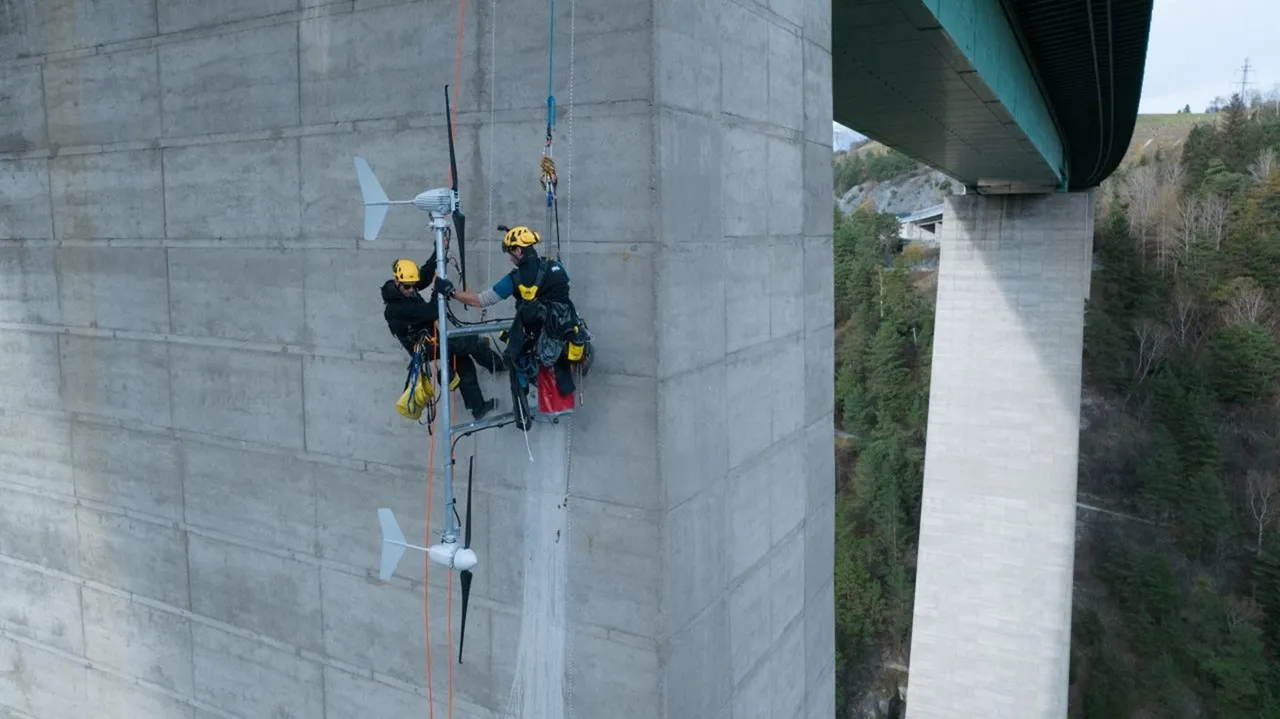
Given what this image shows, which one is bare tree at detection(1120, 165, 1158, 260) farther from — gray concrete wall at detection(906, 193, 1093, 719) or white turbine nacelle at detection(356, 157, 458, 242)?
white turbine nacelle at detection(356, 157, 458, 242)

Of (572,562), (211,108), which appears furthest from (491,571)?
(211,108)

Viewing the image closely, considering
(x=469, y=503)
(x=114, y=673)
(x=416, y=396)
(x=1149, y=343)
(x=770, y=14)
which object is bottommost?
(x=1149, y=343)

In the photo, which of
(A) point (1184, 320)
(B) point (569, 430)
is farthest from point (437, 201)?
(A) point (1184, 320)

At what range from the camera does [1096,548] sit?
151ft

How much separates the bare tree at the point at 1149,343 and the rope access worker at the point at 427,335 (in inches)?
2201

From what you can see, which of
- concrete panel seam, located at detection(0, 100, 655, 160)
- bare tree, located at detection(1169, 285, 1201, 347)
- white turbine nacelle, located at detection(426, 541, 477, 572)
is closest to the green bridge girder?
concrete panel seam, located at detection(0, 100, 655, 160)

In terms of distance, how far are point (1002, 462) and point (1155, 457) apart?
23308 millimetres

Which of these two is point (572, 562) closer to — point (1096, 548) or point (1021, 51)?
point (1021, 51)

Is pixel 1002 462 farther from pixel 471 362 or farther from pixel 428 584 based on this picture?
pixel 471 362

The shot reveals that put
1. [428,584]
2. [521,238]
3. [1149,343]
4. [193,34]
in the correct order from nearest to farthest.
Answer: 1. [521,238]
2. [428,584]
3. [193,34]
4. [1149,343]

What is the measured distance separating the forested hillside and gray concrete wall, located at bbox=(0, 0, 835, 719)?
39.8m

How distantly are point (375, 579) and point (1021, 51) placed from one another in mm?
15115

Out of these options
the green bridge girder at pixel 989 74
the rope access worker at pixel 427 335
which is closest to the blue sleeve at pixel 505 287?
the rope access worker at pixel 427 335

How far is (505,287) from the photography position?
5234mm
